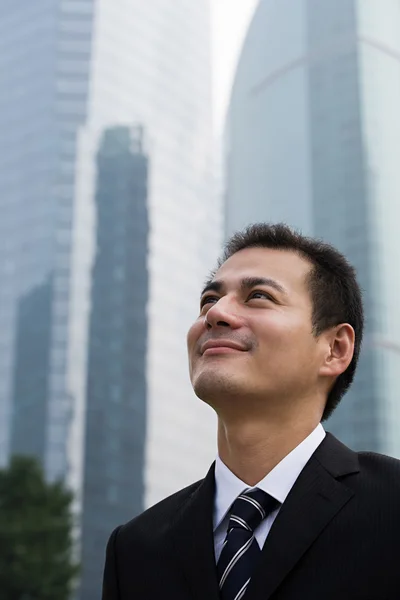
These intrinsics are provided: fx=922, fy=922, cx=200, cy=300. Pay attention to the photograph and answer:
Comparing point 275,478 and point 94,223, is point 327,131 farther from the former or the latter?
point 275,478

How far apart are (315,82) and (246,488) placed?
49980mm

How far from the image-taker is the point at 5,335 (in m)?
71.8

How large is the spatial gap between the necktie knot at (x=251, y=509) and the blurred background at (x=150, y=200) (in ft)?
139

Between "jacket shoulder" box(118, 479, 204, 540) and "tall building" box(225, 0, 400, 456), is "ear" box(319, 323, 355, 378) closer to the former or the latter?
"jacket shoulder" box(118, 479, 204, 540)

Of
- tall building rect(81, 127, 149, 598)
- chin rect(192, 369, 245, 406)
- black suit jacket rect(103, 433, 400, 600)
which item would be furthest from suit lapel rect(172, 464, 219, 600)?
tall building rect(81, 127, 149, 598)

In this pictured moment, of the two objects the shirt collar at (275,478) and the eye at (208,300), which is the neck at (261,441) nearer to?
the shirt collar at (275,478)

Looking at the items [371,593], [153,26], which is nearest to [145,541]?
[371,593]

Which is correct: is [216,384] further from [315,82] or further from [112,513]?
[112,513]

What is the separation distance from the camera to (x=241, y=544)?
181 centimetres

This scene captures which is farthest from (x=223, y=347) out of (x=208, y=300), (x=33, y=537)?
(x=33, y=537)

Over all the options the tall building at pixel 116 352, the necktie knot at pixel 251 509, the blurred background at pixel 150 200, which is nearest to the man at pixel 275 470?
the necktie knot at pixel 251 509

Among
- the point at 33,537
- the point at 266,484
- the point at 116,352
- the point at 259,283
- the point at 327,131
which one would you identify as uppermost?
the point at 327,131

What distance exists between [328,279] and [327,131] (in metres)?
48.4

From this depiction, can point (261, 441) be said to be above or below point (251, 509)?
above
